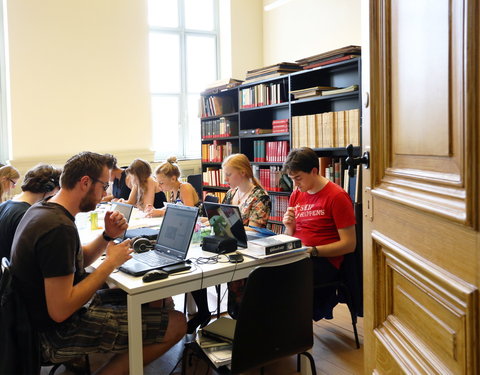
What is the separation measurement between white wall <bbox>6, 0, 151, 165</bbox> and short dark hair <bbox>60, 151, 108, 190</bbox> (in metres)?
3.77

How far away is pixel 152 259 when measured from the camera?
2.22 metres

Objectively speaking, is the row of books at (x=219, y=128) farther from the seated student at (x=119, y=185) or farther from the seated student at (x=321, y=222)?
the seated student at (x=321, y=222)

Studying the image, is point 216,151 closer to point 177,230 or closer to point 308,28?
point 308,28

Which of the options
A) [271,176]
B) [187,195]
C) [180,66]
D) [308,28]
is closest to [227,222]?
[187,195]

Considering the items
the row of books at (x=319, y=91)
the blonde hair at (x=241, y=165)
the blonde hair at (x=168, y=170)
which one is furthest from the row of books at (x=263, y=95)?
the blonde hair at (x=241, y=165)

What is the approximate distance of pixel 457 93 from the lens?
72cm

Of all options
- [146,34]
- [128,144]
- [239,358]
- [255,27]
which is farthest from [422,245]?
[255,27]

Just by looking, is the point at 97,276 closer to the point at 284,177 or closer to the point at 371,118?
the point at 371,118

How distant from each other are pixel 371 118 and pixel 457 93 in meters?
0.38

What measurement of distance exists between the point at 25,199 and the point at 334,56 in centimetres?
306

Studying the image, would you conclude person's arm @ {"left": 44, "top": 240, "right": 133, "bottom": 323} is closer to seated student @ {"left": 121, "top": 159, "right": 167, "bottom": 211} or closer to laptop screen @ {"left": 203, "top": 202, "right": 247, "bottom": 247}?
laptop screen @ {"left": 203, "top": 202, "right": 247, "bottom": 247}

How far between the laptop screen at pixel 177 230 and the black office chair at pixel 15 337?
0.79 meters

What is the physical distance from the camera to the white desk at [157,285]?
186 centimetres

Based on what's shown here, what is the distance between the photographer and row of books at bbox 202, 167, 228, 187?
604cm
